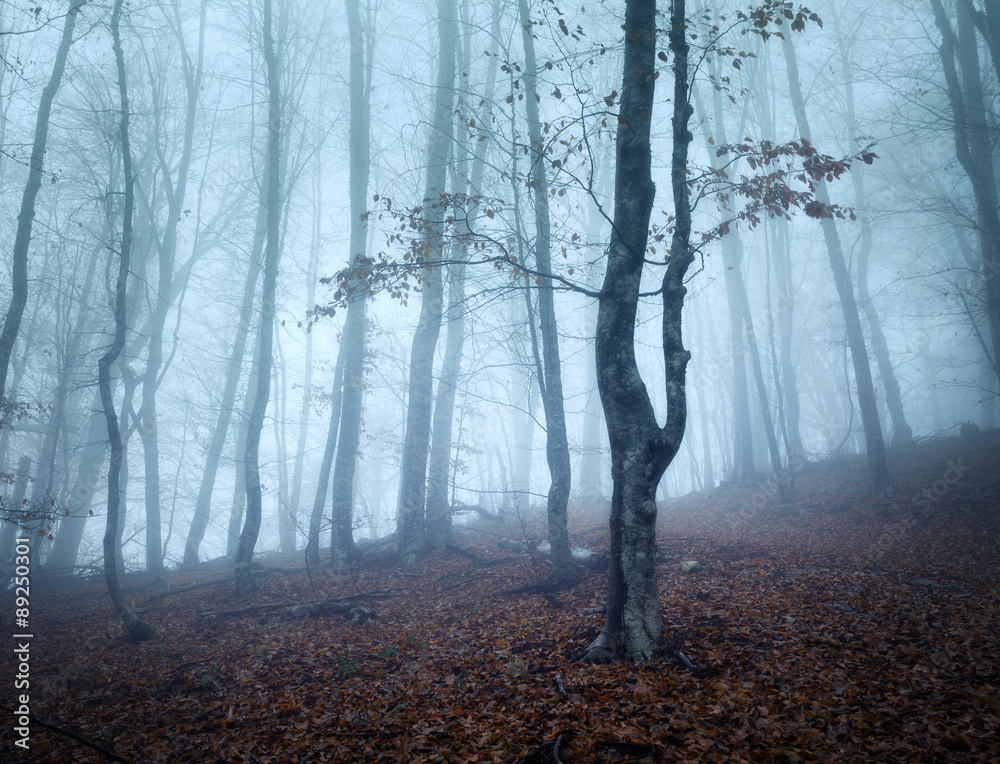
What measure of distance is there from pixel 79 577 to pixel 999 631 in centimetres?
1852

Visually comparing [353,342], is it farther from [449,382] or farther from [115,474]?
[115,474]

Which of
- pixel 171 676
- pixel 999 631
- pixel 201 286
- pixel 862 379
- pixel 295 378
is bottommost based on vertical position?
pixel 171 676

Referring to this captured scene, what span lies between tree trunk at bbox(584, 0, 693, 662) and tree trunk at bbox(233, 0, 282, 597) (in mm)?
7355

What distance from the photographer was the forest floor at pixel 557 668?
11.5 ft

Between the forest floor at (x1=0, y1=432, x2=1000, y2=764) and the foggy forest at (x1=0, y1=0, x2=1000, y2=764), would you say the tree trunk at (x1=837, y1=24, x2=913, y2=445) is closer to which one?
the foggy forest at (x1=0, y1=0, x2=1000, y2=764)

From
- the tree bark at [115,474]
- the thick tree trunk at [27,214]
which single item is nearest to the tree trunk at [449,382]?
the tree bark at [115,474]

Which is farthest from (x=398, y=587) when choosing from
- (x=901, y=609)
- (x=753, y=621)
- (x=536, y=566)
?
(x=901, y=609)

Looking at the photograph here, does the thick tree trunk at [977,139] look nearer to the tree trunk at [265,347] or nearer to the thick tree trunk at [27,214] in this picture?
the tree trunk at [265,347]

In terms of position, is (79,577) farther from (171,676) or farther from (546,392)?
(546,392)

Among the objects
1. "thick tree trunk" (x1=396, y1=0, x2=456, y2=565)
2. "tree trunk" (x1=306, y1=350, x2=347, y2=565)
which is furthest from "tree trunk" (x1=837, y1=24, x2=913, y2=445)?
"tree trunk" (x1=306, y1=350, x2=347, y2=565)

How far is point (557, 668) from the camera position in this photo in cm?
475

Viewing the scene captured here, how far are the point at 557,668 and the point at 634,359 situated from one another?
3219 mm

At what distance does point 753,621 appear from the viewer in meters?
5.31

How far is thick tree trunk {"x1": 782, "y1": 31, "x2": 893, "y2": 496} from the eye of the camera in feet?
39.6
